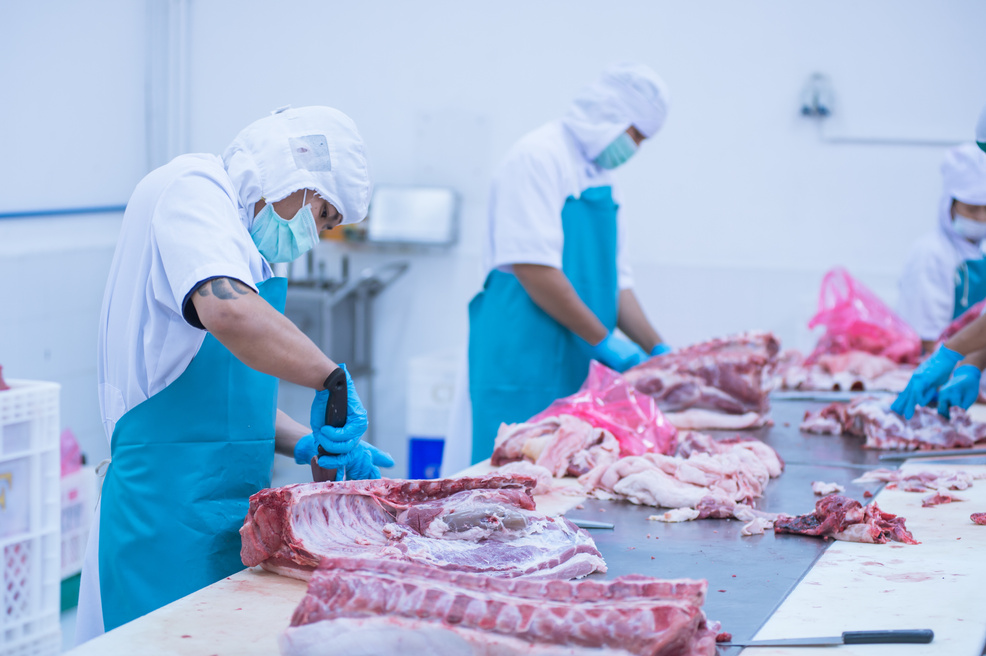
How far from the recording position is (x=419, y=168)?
630cm

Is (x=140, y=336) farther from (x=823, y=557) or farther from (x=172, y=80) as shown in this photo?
(x=172, y=80)

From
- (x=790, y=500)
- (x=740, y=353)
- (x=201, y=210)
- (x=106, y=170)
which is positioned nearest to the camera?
(x=201, y=210)

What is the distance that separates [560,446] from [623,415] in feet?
0.99

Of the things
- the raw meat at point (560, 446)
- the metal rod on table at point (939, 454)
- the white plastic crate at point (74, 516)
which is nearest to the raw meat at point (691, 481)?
the raw meat at point (560, 446)

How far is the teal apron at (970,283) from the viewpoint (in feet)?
14.4

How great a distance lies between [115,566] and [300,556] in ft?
1.67

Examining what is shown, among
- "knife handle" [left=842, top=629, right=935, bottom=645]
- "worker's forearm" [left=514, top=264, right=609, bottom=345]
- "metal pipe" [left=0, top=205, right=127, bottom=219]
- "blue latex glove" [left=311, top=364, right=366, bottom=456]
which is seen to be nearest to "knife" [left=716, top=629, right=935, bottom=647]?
"knife handle" [left=842, top=629, right=935, bottom=645]

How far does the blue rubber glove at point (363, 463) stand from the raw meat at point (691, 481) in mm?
602

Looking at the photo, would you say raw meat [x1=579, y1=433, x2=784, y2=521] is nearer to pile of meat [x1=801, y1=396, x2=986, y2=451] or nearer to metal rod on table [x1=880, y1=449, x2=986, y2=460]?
metal rod on table [x1=880, y1=449, x2=986, y2=460]

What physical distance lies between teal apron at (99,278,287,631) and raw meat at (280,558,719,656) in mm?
599

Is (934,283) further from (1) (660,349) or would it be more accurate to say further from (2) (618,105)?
(2) (618,105)

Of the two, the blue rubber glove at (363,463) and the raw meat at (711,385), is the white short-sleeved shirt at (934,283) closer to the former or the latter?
the raw meat at (711,385)

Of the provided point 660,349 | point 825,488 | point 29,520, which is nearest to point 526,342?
point 660,349

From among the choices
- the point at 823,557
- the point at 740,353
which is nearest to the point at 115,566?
the point at 823,557
